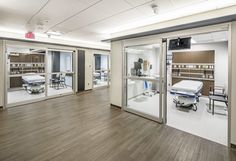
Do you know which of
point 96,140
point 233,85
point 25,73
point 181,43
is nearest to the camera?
point 233,85

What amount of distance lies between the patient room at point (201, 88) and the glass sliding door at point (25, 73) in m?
5.28

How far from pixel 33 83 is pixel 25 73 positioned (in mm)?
989

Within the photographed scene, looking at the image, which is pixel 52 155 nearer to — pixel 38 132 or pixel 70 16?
pixel 38 132

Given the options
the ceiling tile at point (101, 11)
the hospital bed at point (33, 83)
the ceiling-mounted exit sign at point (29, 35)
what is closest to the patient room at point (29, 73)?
the hospital bed at point (33, 83)

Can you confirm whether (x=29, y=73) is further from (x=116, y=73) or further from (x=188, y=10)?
(x=188, y=10)

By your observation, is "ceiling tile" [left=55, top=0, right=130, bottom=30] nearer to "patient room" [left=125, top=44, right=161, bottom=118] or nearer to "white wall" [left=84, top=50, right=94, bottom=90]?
"patient room" [left=125, top=44, right=161, bottom=118]

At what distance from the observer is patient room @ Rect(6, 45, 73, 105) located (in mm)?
5359

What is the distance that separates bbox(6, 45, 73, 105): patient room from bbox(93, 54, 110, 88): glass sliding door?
70.5 inches

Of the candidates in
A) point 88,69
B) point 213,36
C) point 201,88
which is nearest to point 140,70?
point 213,36

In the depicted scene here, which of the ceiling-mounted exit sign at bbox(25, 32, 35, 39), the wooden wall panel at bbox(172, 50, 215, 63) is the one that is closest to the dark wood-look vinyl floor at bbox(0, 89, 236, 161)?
the ceiling-mounted exit sign at bbox(25, 32, 35, 39)

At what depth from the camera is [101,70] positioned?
886cm

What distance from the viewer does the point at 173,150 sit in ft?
7.92

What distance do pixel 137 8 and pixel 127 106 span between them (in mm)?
2889

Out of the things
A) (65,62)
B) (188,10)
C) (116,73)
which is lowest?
(116,73)
